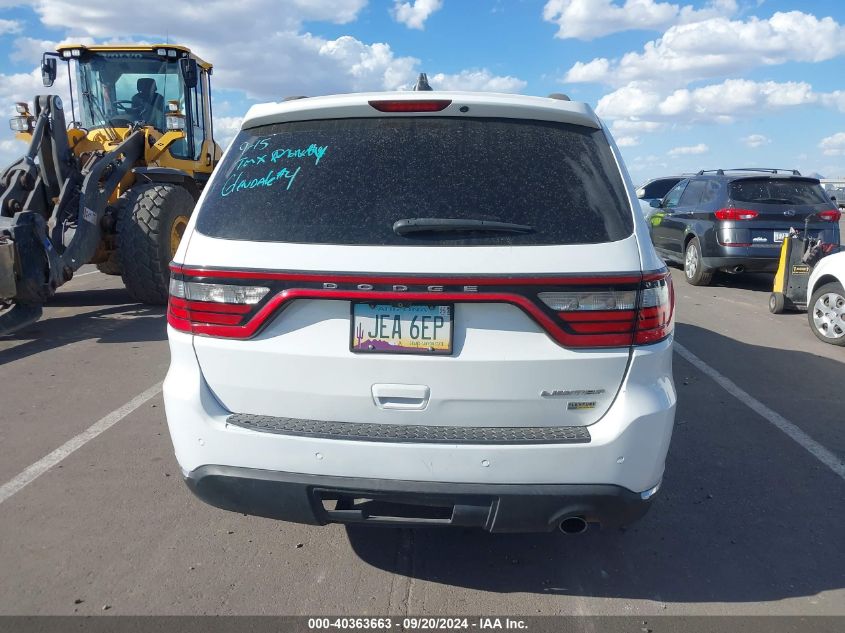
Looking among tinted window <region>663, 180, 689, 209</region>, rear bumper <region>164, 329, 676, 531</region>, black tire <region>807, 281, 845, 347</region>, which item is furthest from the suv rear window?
rear bumper <region>164, 329, 676, 531</region>

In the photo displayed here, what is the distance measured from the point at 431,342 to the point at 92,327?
6610 mm

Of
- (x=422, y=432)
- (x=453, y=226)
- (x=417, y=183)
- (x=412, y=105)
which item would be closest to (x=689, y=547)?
(x=422, y=432)

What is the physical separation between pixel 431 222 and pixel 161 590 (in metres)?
1.92

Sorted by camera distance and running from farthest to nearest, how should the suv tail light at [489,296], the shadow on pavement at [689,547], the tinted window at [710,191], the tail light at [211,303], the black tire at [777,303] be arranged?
1. the tinted window at [710,191]
2. the black tire at [777,303]
3. the shadow on pavement at [689,547]
4. the tail light at [211,303]
5. the suv tail light at [489,296]

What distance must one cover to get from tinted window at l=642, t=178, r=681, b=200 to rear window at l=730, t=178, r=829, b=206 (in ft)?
23.3

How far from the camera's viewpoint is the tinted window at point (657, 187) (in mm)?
17391

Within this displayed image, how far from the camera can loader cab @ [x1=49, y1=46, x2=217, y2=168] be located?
9.84 m

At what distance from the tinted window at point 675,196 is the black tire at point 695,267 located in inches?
45.8

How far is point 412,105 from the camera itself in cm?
279

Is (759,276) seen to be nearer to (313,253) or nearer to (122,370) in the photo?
(122,370)

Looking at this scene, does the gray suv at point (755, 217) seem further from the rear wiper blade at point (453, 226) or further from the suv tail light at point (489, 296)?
the rear wiper blade at point (453, 226)

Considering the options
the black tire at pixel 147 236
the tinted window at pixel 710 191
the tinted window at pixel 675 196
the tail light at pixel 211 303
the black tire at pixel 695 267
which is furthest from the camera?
the tinted window at pixel 675 196

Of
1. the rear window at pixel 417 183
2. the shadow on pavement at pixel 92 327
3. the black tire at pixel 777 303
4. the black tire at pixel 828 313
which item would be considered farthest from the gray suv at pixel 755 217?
the rear window at pixel 417 183

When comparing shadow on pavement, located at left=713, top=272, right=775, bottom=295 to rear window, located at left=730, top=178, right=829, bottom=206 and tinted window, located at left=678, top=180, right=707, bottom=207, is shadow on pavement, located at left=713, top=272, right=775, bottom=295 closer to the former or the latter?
tinted window, located at left=678, top=180, right=707, bottom=207
